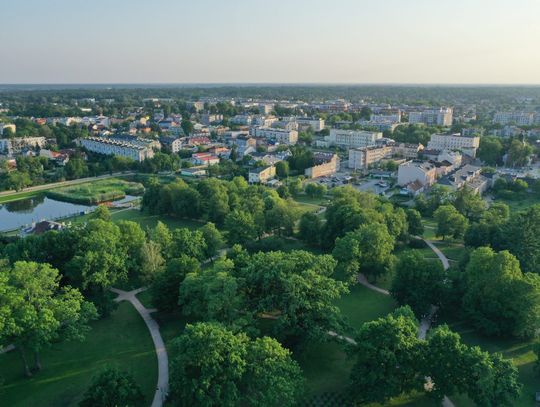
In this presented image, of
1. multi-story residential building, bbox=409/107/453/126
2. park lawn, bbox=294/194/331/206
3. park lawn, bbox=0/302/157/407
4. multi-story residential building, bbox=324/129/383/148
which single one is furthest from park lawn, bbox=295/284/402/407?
multi-story residential building, bbox=409/107/453/126

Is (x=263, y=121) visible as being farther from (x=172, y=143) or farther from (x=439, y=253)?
(x=439, y=253)

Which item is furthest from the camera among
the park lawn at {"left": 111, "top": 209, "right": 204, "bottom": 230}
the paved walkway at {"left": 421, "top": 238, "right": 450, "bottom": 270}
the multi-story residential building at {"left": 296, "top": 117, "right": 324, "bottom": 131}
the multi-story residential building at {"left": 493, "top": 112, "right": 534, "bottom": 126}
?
the multi-story residential building at {"left": 493, "top": 112, "right": 534, "bottom": 126}

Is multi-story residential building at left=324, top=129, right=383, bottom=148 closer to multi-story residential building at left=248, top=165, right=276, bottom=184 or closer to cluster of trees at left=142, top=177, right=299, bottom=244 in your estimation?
multi-story residential building at left=248, top=165, right=276, bottom=184

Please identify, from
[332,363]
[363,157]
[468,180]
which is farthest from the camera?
[363,157]

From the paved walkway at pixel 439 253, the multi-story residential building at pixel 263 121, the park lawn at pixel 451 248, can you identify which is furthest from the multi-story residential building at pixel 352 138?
the paved walkway at pixel 439 253

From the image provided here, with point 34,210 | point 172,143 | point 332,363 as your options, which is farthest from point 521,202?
point 172,143

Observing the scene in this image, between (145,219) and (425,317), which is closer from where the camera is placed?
(425,317)

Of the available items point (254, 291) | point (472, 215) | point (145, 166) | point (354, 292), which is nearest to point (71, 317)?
point (254, 291)
